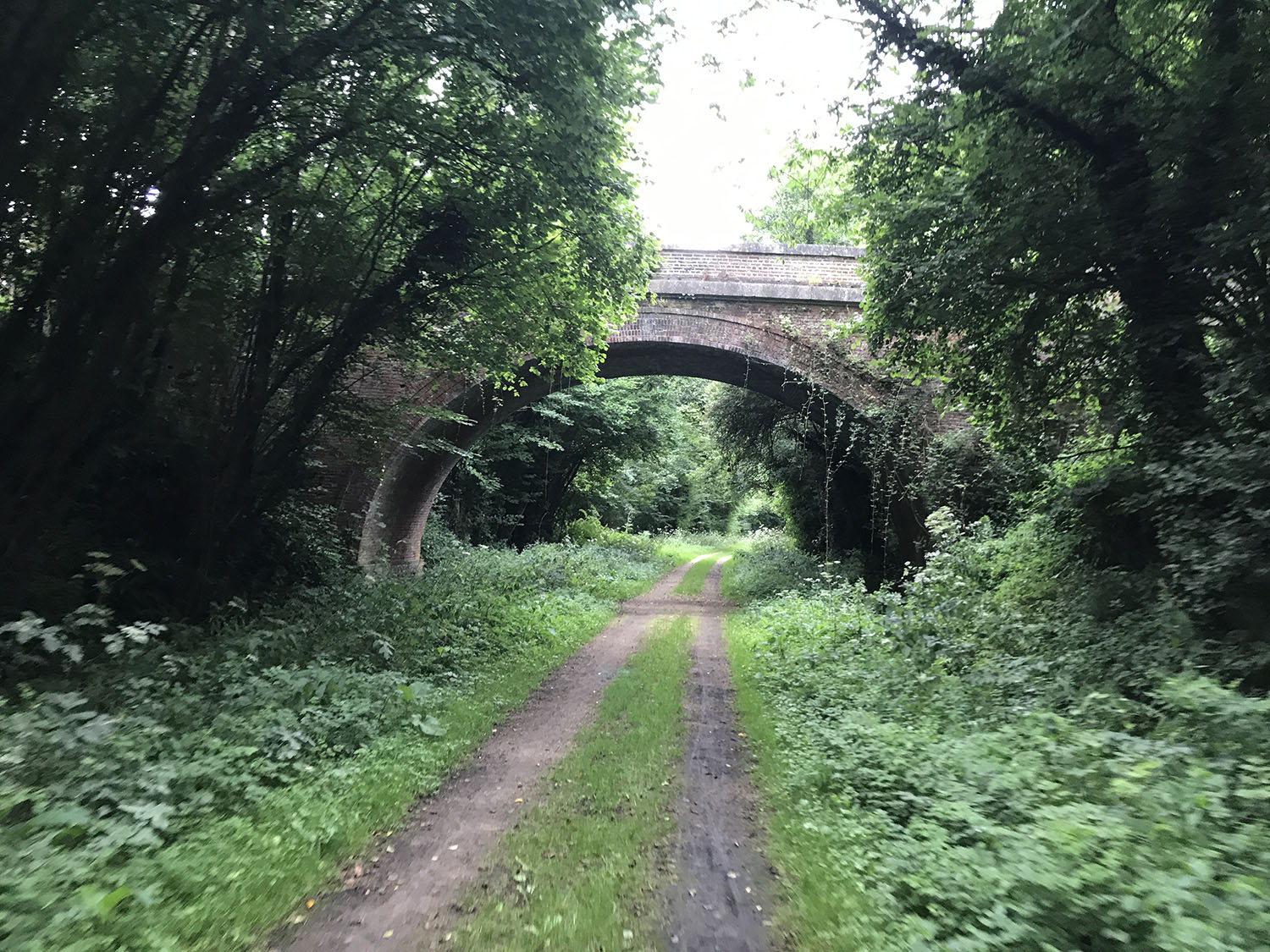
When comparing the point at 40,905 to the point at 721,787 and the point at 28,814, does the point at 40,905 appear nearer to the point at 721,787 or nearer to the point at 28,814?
the point at 28,814

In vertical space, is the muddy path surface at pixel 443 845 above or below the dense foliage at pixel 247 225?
below

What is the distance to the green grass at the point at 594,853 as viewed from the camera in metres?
3.09

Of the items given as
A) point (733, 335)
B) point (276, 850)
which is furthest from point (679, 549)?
point (276, 850)

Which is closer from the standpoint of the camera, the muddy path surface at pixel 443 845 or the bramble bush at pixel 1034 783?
the bramble bush at pixel 1034 783

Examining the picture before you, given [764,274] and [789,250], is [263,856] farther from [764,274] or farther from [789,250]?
[789,250]

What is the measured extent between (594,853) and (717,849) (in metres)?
0.73

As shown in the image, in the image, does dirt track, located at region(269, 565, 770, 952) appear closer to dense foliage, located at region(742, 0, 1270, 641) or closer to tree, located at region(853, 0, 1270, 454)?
dense foliage, located at region(742, 0, 1270, 641)

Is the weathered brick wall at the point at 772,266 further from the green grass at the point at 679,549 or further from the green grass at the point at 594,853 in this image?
the green grass at the point at 679,549

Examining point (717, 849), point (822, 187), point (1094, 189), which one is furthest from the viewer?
point (822, 187)

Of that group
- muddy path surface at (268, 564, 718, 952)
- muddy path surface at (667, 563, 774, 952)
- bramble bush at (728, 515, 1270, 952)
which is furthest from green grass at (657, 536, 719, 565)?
muddy path surface at (667, 563, 774, 952)

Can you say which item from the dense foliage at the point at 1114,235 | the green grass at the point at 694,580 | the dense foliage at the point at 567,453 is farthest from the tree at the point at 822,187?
the green grass at the point at 694,580

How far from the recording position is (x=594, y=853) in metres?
3.81

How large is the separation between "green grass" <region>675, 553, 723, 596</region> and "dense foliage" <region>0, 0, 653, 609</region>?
381 inches

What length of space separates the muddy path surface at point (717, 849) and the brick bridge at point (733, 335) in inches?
323
